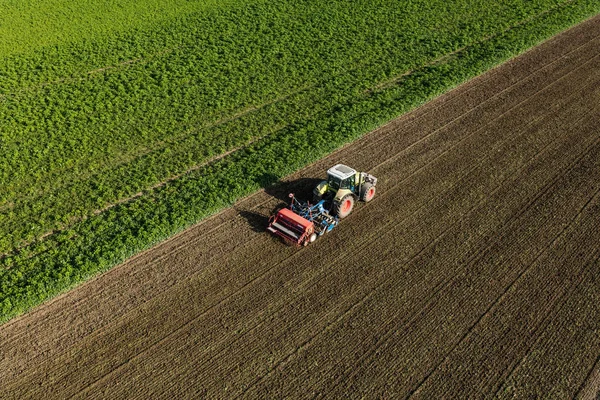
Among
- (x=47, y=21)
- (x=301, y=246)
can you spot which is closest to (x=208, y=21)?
(x=47, y=21)

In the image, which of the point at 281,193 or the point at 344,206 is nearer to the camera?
the point at 344,206

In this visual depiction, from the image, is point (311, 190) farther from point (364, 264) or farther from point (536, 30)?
point (536, 30)

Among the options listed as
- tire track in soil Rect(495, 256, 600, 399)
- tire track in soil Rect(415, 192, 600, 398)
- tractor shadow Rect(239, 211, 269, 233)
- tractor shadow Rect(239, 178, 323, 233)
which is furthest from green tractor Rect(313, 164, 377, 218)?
tire track in soil Rect(495, 256, 600, 399)

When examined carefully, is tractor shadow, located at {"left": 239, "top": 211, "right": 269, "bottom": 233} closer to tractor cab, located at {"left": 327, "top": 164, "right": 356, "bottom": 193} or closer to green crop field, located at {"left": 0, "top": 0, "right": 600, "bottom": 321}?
green crop field, located at {"left": 0, "top": 0, "right": 600, "bottom": 321}

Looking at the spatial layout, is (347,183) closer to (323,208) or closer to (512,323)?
(323,208)

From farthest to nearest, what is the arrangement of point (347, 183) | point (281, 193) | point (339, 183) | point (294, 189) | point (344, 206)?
1. point (294, 189)
2. point (281, 193)
3. point (347, 183)
4. point (344, 206)
5. point (339, 183)

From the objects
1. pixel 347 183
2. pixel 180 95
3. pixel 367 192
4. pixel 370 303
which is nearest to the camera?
pixel 370 303

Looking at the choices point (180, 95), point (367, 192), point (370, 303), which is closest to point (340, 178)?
point (367, 192)
